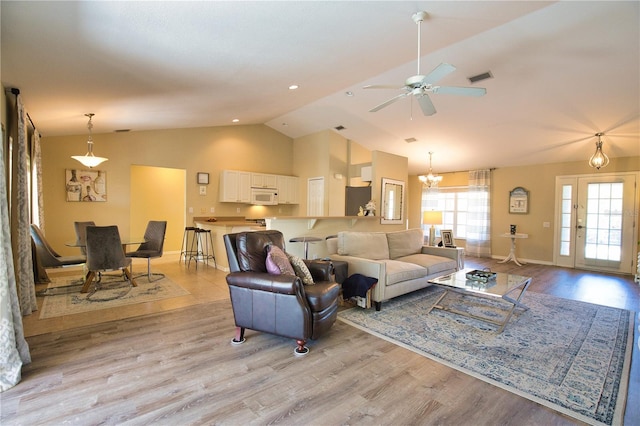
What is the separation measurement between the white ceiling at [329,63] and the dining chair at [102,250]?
5.36 ft

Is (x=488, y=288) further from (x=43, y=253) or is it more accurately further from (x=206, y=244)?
(x=43, y=253)

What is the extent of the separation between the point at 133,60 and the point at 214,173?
185 inches

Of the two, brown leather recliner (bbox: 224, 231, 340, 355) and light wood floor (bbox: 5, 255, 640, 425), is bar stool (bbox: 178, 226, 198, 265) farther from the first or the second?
brown leather recliner (bbox: 224, 231, 340, 355)

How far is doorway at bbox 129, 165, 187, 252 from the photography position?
7.33 metres

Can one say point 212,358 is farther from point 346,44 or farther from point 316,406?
point 346,44

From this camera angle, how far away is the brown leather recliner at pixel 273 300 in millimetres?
2635

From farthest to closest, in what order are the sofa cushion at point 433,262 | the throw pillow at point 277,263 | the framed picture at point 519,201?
the framed picture at point 519,201, the sofa cushion at point 433,262, the throw pillow at point 277,263

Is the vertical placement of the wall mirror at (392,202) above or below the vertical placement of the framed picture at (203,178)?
below

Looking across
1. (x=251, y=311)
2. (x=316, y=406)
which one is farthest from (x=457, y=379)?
(x=251, y=311)

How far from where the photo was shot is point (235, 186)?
7.52 metres

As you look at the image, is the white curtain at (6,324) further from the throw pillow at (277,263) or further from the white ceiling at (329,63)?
the throw pillow at (277,263)

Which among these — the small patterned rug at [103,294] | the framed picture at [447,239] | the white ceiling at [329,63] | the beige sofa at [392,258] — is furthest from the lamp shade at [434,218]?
the small patterned rug at [103,294]

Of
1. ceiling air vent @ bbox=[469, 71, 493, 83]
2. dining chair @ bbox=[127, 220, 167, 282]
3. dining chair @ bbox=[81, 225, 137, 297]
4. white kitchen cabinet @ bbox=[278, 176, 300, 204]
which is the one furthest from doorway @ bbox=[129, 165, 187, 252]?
ceiling air vent @ bbox=[469, 71, 493, 83]

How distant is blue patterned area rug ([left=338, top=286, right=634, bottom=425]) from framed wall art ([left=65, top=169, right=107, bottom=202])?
5418 millimetres
